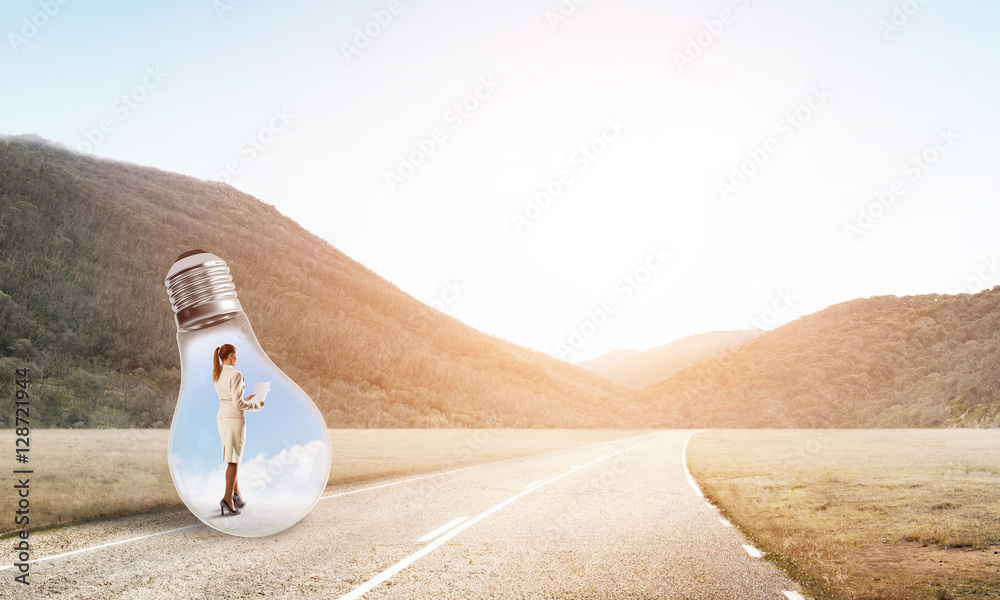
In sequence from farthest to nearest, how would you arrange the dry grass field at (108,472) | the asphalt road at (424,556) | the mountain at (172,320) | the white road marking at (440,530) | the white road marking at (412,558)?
the mountain at (172,320)
the dry grass field at (108,472)
the white road marking at (440,530)
the asphalt road at (424,556)
the white road marking at (412,558)

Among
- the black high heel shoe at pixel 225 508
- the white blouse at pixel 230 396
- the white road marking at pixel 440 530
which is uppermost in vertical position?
the white blouse at pixel 230 396

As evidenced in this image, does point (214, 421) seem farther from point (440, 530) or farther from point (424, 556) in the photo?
point (440, 530)

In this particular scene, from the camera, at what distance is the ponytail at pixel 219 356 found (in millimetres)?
4309

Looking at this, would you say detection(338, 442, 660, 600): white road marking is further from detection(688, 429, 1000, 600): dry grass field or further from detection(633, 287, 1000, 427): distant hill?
detection(633, 287, 1000, 427): distant hill

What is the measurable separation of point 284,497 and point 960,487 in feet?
53.1

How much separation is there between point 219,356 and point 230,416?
17.1 inches

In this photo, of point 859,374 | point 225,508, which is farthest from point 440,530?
point 859,374

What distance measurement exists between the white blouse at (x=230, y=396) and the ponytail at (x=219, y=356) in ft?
0.10

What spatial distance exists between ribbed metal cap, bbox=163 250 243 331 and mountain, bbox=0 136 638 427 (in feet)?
147

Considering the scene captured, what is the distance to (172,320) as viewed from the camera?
67.2 metres

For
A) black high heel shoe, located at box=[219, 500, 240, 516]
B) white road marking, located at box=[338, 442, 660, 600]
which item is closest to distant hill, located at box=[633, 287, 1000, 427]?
white road marking, located at box=[338, 442, 660, 600]

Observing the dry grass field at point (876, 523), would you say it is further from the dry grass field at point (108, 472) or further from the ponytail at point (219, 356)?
the dry grass field at point (108, 472)

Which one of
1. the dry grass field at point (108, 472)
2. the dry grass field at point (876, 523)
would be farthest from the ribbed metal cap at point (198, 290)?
the dry grass field at point (108, 472)

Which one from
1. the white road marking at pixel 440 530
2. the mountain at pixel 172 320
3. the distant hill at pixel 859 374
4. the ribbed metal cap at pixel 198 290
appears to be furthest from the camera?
the distant hill at pixel 859 374
